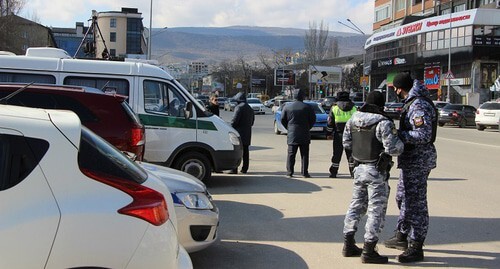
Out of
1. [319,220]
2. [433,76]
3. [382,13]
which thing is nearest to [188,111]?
[319,220]

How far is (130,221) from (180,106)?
681cm

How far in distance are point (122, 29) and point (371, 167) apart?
421 feet

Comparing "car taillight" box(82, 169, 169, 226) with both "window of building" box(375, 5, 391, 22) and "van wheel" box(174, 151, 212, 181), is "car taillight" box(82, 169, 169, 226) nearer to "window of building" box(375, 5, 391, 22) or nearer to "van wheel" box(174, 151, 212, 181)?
"van wheel" box(174, 151, 212, 181)

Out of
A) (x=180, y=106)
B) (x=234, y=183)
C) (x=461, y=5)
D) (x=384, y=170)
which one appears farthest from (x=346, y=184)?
(x=461, y=5)

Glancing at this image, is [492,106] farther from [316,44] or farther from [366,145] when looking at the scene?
[316,44]

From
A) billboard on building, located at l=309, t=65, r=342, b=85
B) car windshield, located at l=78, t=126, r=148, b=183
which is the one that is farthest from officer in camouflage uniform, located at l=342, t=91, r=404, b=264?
billboard on building, located at l=309, t=65, r=342, b=85

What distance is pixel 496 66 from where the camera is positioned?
49.8 metres

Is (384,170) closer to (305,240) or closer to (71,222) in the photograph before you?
(305,240)

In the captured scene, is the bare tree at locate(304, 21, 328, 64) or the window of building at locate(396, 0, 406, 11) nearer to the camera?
the window of building at locate(396, 0, 406, 11)

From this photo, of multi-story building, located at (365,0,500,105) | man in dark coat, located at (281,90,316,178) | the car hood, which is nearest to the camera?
the car hood

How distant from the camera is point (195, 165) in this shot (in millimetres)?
9719

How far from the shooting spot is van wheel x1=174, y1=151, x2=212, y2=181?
9.66 metres

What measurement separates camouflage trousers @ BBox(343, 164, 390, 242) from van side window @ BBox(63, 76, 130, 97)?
5.40 metres

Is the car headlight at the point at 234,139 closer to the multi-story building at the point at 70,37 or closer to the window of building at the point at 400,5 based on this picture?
the window of building at the point at 400,5
